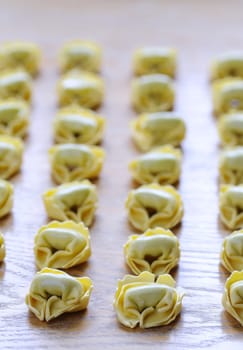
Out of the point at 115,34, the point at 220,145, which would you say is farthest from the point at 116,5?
the point at 220,145

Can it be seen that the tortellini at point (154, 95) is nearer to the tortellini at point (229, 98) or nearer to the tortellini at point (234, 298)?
the tortellini at point (229, 98)

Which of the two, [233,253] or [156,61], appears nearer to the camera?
[233,253]

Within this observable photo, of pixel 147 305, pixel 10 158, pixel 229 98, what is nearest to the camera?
pixel 147 305

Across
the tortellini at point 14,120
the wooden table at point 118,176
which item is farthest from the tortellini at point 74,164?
the tortellini at point 14,120

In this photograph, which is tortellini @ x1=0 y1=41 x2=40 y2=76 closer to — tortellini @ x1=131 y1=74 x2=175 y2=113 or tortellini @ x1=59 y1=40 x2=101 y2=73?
tortellini @ x1=59 y1=40 x2=101 y2=73

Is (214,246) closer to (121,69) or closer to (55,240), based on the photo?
(55,240)

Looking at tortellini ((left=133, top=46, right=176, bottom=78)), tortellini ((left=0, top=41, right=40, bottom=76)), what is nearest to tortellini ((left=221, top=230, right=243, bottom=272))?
tortellini ((left=133, top=46, right=176, bottom=78))

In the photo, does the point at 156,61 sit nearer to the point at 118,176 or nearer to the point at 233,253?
the point at 118,176

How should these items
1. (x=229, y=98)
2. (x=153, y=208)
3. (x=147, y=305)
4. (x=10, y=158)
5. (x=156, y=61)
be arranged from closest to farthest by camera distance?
(x=147, y=305)
(x=153, y=208)
(x=10, y=158)
(x=229, y=98)
(x=156, y=61)

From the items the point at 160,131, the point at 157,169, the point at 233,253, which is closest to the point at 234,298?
the point at 233,253
